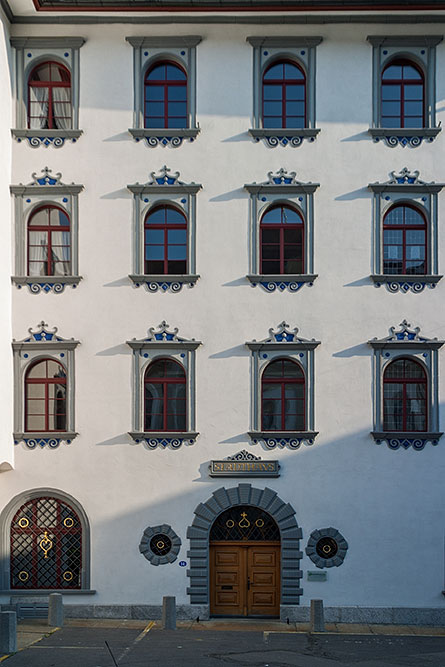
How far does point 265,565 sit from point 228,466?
2.55 meters

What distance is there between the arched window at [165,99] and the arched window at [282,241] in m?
3.14

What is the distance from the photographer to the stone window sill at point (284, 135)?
65.5 ft

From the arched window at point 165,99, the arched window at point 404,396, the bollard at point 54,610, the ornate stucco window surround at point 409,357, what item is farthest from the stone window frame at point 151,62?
the bollard at point 54,610

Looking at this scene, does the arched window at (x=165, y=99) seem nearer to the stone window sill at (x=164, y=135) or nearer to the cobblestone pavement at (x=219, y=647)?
the stone window sill at (x=164, y=135)

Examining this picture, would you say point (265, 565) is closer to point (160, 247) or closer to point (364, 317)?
point (364, 317)

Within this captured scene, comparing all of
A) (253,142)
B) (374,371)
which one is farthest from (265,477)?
(253,142)

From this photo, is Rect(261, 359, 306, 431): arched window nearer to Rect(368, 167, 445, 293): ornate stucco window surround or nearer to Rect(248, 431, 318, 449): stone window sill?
Rect(248, 431, 318, 449): stone window sill

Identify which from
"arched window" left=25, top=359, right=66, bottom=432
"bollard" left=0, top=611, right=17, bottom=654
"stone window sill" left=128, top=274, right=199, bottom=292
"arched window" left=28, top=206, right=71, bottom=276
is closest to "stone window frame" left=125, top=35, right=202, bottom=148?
"arched window" left=28, top=206, right=71, bottom=276

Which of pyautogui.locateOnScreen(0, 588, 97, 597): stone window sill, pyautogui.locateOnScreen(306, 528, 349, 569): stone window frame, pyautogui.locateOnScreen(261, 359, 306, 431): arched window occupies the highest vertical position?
pyautogui.locateOnScreen(261, 359, 306, 431): arched window

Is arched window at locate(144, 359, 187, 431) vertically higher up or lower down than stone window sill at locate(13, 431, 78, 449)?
higher up

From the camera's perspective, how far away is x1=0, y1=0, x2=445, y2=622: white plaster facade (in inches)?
766

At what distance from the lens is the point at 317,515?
64.0 feet

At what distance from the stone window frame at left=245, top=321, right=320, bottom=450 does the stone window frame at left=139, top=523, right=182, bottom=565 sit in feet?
9.37

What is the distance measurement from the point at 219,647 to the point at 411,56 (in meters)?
14.1
